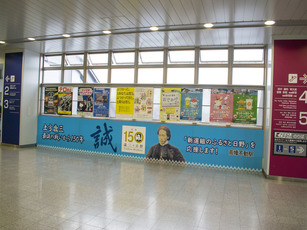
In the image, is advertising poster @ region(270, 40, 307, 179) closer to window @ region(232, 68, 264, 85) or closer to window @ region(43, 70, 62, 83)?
window @ region(232, 68, 264, 85)

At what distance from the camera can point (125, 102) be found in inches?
294

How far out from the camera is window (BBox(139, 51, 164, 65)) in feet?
24.3

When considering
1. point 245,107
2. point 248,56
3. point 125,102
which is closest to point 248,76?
point 248,56

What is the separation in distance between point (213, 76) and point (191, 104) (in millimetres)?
1017

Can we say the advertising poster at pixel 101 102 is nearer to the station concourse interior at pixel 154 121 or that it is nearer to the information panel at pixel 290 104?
the station concourse interior at pixel 154 121

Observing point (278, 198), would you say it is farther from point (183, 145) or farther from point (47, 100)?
point (47, 100)

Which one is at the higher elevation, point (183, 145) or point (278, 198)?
point (183, 145)

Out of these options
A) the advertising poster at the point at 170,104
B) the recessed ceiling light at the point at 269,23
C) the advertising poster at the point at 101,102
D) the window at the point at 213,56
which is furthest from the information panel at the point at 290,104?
the advertising poster at the point at 101,102

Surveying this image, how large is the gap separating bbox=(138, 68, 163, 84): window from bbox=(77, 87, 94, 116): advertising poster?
1741 millimetres

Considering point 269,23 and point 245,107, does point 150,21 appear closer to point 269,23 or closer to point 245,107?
point 269,23

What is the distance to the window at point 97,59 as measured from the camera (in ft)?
26.3

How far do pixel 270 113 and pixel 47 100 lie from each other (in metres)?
7.15

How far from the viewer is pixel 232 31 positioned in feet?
17.7

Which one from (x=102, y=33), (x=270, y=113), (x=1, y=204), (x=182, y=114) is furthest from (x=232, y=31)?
(x=1, y=204)
